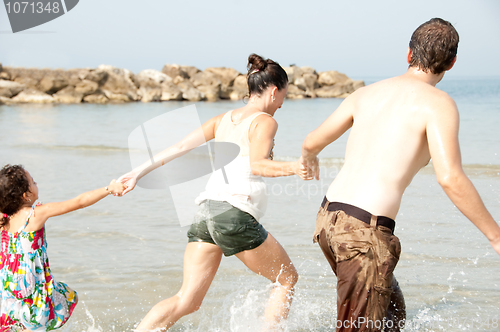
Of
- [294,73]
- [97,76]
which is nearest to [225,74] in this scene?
[294,73]

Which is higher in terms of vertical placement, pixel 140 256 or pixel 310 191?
pixel 140 256

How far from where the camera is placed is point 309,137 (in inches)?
98.3

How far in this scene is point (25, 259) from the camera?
3.16 meters

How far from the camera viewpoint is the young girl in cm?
313

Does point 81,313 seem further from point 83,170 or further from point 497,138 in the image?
point 497,138

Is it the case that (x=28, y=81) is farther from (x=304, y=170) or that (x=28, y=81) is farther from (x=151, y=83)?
(x=304, y=170)

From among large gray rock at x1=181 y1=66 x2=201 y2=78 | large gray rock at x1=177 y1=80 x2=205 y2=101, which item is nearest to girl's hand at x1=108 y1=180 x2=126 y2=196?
large gray rock at x1=177 y1=80 x2=205 y2=101

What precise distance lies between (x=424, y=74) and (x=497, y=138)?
47.8 feet

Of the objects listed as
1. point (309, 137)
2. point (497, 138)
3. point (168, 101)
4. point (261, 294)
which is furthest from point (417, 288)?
point (168, 101)

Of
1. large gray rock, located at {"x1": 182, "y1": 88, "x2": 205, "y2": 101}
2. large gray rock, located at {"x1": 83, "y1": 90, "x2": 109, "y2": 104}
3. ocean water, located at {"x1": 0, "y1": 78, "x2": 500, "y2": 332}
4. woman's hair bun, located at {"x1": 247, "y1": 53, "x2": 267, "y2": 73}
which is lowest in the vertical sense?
large gray rock, located at {"x1": 182, "y1": 88, "x2": 205, "y2": 101}

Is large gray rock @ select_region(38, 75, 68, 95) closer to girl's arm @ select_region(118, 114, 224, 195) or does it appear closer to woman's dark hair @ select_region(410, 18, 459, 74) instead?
girl's arm @ select_region(118, 114, 224, 195)

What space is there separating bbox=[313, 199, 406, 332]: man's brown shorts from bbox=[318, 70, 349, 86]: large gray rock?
46.3 meters

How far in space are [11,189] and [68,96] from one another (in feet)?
111

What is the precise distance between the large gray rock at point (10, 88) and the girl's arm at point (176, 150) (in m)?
32.9
